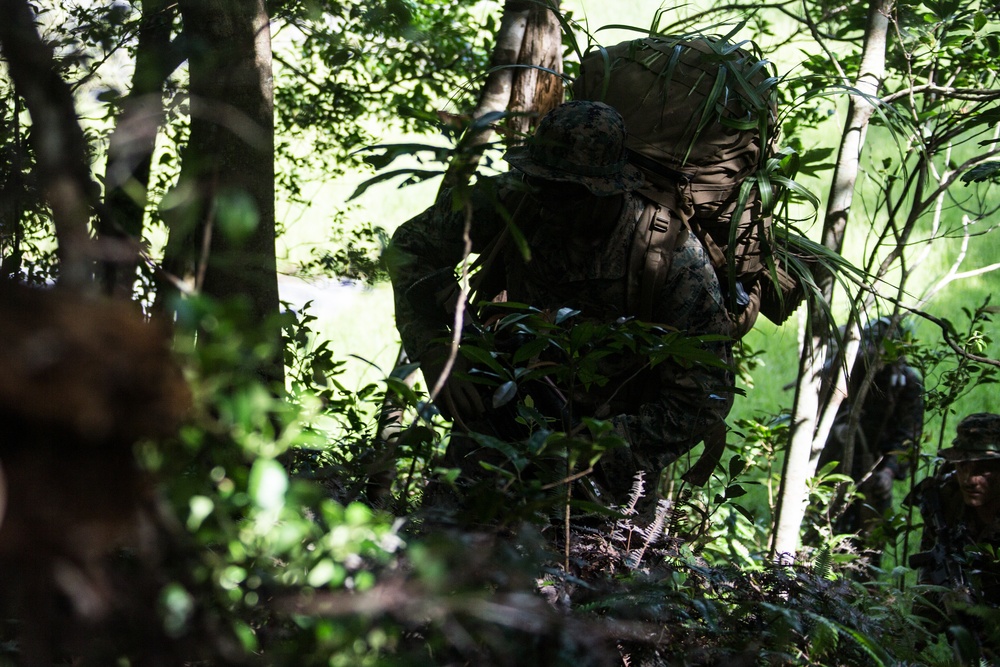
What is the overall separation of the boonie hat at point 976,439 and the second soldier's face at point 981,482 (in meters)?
0.05

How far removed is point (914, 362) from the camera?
161 inches

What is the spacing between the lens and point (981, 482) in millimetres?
3072

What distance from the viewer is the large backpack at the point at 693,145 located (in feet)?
7.89

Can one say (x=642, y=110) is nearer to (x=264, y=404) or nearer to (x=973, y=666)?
(x=973, y=666)

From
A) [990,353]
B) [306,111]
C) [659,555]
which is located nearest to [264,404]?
[659,555]

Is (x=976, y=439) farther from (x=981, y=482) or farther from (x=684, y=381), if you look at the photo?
(x=684, y=381)

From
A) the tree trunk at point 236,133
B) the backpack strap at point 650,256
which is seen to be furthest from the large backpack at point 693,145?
the tree trunk at point 236,133

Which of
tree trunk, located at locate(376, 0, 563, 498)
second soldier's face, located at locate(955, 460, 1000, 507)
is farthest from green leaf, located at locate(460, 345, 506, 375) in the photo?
second soldier's face, located at locate(955, 460, 1000, 507)

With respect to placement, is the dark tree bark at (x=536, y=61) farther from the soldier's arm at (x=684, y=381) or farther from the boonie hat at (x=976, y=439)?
the boonie hat at (x=976, y=439)

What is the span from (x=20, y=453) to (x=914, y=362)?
3996 mm

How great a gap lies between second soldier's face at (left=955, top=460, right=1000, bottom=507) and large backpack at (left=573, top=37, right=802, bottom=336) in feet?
3.44

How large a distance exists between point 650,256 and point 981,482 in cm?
154

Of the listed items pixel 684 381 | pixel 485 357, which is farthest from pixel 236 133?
pixel 684 381

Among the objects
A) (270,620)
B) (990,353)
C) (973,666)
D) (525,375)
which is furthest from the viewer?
(990,353)
